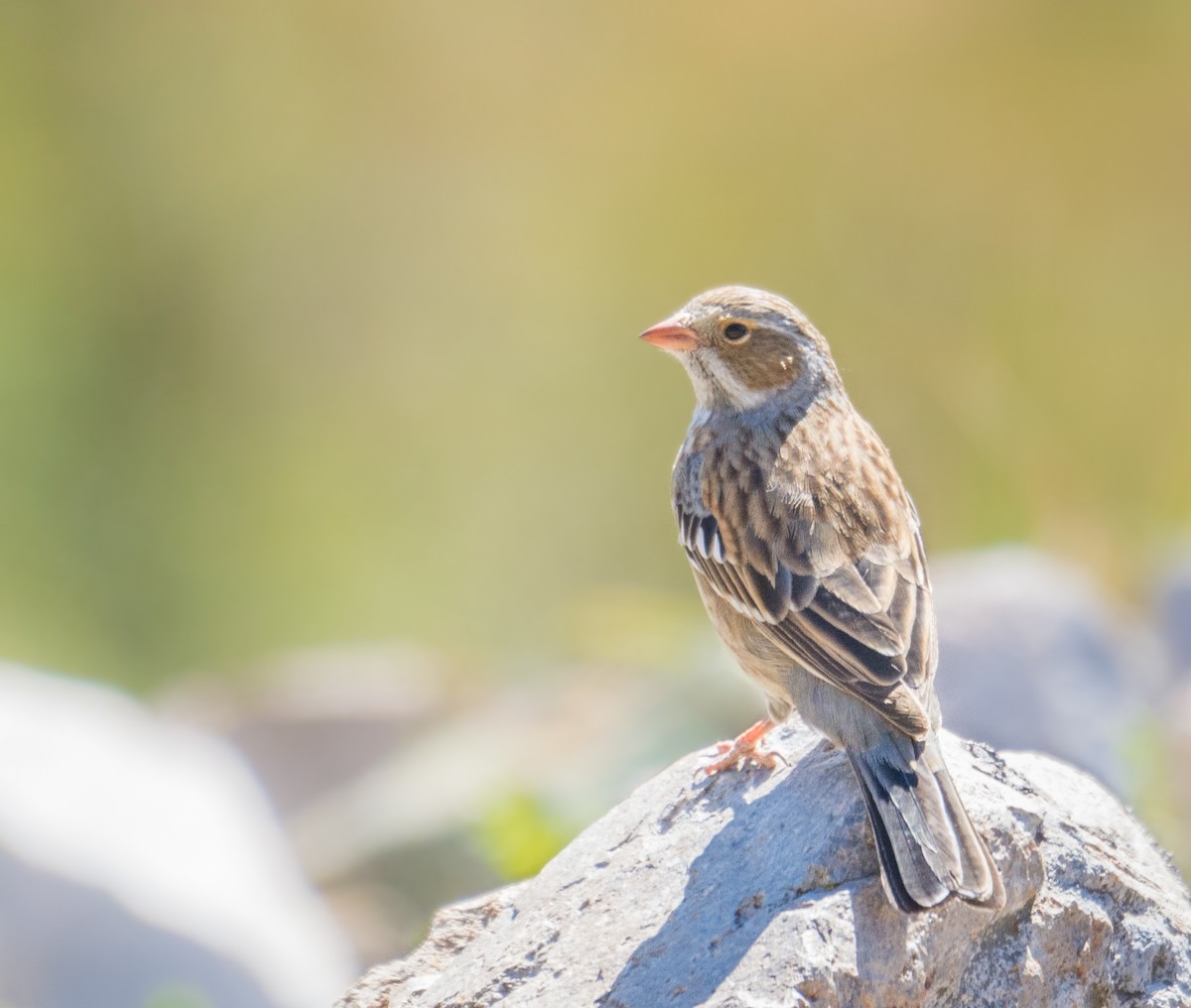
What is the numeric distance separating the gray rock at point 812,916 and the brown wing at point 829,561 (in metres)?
0.27

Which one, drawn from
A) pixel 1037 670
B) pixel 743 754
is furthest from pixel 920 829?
pixel 1037 670

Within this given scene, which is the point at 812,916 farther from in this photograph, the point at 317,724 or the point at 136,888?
the point at 317,724

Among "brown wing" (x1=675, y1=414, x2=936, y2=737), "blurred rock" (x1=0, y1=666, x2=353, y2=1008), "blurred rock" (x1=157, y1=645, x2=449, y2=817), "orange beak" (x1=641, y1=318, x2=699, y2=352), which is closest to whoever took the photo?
"brown wing" (x1=675, y1=414, x2=936, y2=737)

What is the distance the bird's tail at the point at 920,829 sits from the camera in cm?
381

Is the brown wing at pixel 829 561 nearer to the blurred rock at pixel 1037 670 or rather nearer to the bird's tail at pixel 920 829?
the bird's tail at pixel 920 829

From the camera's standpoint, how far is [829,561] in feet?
15.7

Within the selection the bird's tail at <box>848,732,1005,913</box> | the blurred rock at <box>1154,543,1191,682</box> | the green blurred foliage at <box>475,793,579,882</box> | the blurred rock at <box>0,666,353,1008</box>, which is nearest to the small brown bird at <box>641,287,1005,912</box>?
the bird's tail at <box>848,732,1005,913</box>

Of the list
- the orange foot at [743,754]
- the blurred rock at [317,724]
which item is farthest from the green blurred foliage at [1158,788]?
the blurred rock at [317,724]

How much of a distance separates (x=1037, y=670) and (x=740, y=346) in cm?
288

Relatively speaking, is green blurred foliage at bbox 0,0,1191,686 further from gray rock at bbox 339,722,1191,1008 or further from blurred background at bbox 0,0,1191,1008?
gray rock at bbox 339,722,1191,1008

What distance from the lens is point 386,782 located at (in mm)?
9445

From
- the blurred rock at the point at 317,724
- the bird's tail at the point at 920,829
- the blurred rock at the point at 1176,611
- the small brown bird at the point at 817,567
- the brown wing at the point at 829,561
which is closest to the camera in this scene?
the bird's tail at the point at 920,829

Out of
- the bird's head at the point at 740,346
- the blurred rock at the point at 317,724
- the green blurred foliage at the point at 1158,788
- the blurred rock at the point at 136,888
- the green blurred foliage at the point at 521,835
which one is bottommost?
the green blurred foliage at the point at 1158,788

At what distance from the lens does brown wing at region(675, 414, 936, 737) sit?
444 cm
